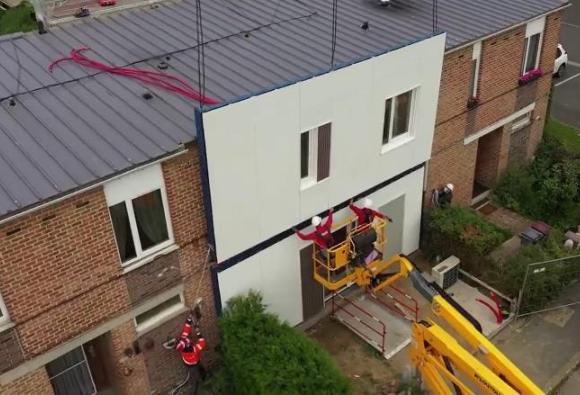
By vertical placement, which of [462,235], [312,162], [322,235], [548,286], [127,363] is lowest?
[548,286]

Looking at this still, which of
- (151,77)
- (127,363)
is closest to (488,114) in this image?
(151,77)

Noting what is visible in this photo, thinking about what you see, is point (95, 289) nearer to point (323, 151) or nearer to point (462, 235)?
point (323, 151)

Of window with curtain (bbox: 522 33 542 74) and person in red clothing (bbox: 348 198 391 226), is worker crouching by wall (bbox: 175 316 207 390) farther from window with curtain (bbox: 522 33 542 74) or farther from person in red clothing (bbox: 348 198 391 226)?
window with curtain (bbox: 522 33 542 74)

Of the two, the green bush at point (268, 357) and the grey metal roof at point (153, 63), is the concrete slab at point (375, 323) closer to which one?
the green bush at point (268, 357)

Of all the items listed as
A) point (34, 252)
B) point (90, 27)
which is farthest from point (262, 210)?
point (90, 27)

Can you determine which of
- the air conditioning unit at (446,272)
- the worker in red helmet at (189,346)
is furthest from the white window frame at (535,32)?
the worker in red helmet at (189,346)

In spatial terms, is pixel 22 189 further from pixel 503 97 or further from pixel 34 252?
pixel 503 97
